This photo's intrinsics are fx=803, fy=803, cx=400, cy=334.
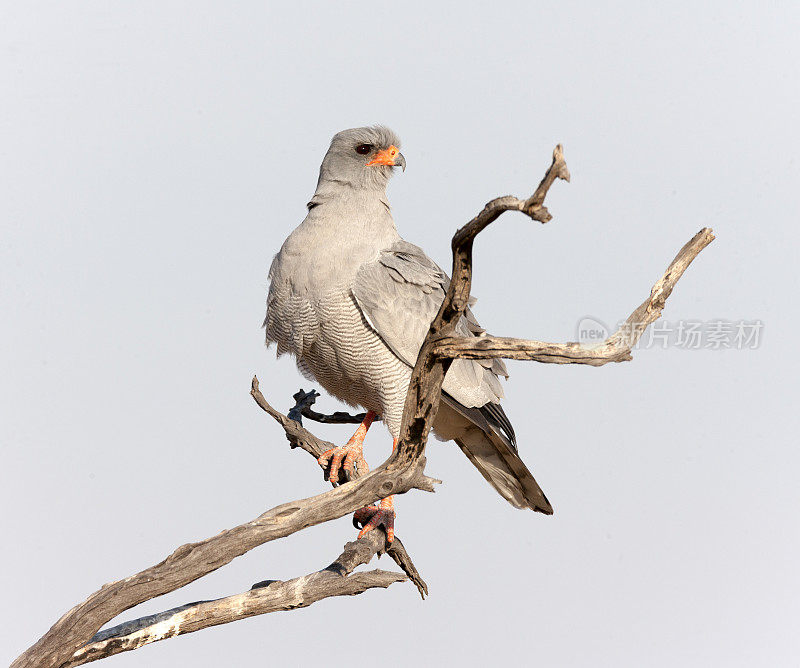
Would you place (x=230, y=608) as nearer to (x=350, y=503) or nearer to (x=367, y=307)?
(x=350, y=503)

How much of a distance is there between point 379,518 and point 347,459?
1.85ft

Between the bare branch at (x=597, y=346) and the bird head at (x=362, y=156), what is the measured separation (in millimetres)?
2144

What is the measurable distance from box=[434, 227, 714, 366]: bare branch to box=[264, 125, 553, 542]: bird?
4.63ft

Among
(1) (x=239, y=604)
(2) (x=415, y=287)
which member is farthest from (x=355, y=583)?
(2) (x=415, y=287)

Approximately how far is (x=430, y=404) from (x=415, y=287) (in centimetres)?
140

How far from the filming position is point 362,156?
5.75 meters

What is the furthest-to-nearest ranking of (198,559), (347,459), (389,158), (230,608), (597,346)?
(347,459)
(389,158)
(230,608)
(198,559)
(597,346)

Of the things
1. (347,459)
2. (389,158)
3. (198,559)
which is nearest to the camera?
(198,559)

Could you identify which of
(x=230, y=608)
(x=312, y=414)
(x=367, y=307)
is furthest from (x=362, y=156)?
(x=230, y=608)

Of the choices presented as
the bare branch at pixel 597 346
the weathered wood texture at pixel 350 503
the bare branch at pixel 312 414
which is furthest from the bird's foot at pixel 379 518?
the bare branch at pixel 597 346

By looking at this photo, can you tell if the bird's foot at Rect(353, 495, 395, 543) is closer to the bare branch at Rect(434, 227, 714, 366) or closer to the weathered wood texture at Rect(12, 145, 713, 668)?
the weathered wood texture at Rect(12, 145, 713, 668)

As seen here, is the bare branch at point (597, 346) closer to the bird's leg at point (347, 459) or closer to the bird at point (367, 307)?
the bird at point (367, 307)

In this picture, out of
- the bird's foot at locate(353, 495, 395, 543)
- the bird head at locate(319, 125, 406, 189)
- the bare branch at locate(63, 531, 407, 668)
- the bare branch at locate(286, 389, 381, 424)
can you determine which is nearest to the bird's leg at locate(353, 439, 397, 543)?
the bird's foot at locate(353, 495, 395, 543)

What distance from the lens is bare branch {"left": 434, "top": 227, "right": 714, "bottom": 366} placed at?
13.0 ft
